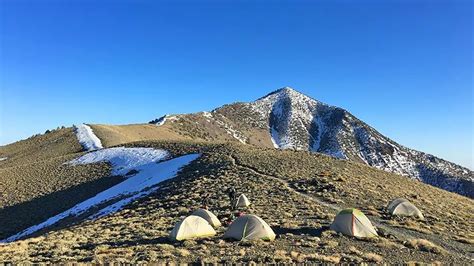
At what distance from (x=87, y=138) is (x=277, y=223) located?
69934 millimetres

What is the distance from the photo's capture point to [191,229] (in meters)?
19.0

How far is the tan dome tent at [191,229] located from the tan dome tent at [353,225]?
6.51m

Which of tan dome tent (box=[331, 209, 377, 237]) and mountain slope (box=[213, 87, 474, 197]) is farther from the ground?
mountain slope (box=[213, 87, 474, 197])

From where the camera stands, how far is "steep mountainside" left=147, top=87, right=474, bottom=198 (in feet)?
389

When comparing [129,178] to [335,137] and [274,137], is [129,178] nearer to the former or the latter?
[274,137]

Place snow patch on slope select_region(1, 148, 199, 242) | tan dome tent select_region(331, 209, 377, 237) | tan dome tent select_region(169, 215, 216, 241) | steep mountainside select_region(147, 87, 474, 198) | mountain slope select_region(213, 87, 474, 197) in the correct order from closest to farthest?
tan dome tent select_region(169, 215, 216, 241)
tan dome tent select_region(331, 209, 377, 237)
snow patch on slope select_region(1, 148, 199, 242)
steep mountainside select_region(147, 87, 474, 198)
mountain slope select_region(213, 87, 474, 197)

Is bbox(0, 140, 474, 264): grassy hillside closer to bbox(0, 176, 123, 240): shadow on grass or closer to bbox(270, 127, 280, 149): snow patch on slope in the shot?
bbox(0, 176, 123, 240): shadow on grass

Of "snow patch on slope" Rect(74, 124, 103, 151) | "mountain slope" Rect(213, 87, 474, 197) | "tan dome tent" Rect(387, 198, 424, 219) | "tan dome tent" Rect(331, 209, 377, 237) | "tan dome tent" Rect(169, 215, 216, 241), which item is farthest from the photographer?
"mountain slope" Rect(213, 87, 474, 197)

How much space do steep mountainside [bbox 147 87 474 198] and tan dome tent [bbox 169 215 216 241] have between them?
89785 mm

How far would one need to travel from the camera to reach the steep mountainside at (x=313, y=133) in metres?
119

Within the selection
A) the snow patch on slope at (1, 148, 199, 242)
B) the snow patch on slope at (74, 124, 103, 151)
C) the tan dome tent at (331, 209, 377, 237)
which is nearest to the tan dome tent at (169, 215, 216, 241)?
the tan dome tent at (331, 209, 377, 237)

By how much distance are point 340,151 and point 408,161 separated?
73.7ft

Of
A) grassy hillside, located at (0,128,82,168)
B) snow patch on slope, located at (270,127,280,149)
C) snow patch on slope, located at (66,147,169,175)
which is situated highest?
snow patch on slope, located at (270,127,280,149)

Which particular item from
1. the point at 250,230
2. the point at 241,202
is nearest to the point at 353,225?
the point at 250,230
